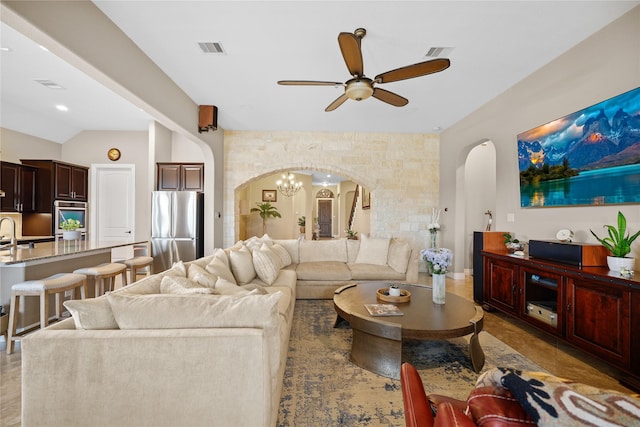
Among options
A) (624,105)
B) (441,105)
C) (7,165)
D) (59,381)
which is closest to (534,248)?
(624,105)

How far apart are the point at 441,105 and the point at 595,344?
3.72 meters

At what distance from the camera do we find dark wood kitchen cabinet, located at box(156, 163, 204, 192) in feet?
19.5

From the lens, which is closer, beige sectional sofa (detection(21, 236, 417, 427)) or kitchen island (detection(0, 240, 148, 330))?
beige sectional sofa (detection(21, 236, 417, 427))

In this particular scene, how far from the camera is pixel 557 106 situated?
329 cm

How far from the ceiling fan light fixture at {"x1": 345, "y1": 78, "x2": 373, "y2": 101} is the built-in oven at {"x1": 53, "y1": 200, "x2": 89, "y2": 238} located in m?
5.63

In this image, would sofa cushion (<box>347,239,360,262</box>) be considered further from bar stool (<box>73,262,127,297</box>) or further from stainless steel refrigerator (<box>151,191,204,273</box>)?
bar stool (<box>73,262,127,297</box>)

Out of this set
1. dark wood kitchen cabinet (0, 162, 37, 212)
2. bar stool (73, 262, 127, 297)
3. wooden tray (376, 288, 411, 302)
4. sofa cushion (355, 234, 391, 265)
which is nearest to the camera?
wooden tray (376, 288, 411, 302)

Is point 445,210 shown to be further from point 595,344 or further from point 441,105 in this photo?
point 595,344

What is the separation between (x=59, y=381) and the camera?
132cm

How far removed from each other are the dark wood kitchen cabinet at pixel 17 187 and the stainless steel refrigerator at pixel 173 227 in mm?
2378

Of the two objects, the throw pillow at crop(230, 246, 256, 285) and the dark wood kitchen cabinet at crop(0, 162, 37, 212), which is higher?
the dark wood kitchen cabinet at crop(0, 162, 37, 212)

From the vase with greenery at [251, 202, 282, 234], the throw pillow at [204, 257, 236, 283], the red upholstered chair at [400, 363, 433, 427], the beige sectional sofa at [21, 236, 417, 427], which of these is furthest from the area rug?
the vase with greenery at [251, 202, 282, 234]

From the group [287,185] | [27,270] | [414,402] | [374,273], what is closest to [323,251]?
[374,273]

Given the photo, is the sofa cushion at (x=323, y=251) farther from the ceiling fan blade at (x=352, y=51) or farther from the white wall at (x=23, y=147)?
the white wall at (x=23, y=147)
